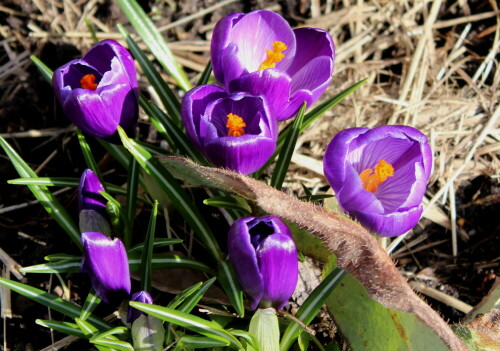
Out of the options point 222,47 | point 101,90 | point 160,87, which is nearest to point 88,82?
point 101,90

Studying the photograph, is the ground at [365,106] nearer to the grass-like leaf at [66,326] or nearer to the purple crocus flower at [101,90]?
the grass-like leaf at [66,326]

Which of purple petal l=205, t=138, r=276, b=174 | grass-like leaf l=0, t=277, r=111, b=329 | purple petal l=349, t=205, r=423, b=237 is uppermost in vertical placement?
purple petal l=205, t=138, r=276, b=174

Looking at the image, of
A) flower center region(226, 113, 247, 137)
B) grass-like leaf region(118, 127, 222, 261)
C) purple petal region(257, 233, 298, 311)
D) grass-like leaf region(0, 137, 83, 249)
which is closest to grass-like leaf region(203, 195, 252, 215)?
grass-like leaf region(118, 127, 222, 261)

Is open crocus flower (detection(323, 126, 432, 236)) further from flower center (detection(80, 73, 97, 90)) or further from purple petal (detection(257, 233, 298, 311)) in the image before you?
flower center (detection(80, 73, 97, 90))

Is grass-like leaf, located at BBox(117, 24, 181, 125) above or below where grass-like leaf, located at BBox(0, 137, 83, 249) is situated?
above

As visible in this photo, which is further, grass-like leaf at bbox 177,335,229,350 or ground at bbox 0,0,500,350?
ground at bbox 0,0,500,350

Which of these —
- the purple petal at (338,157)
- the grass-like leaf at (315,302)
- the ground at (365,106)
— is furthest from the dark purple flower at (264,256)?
the ground at (365,106)

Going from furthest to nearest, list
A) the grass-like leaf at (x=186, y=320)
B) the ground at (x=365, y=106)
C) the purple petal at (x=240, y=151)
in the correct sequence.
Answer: the ground at (x=365, y=106) < the purple petal at (x=240, y=151) < the grass-like leaf at (x=186, y=320)
